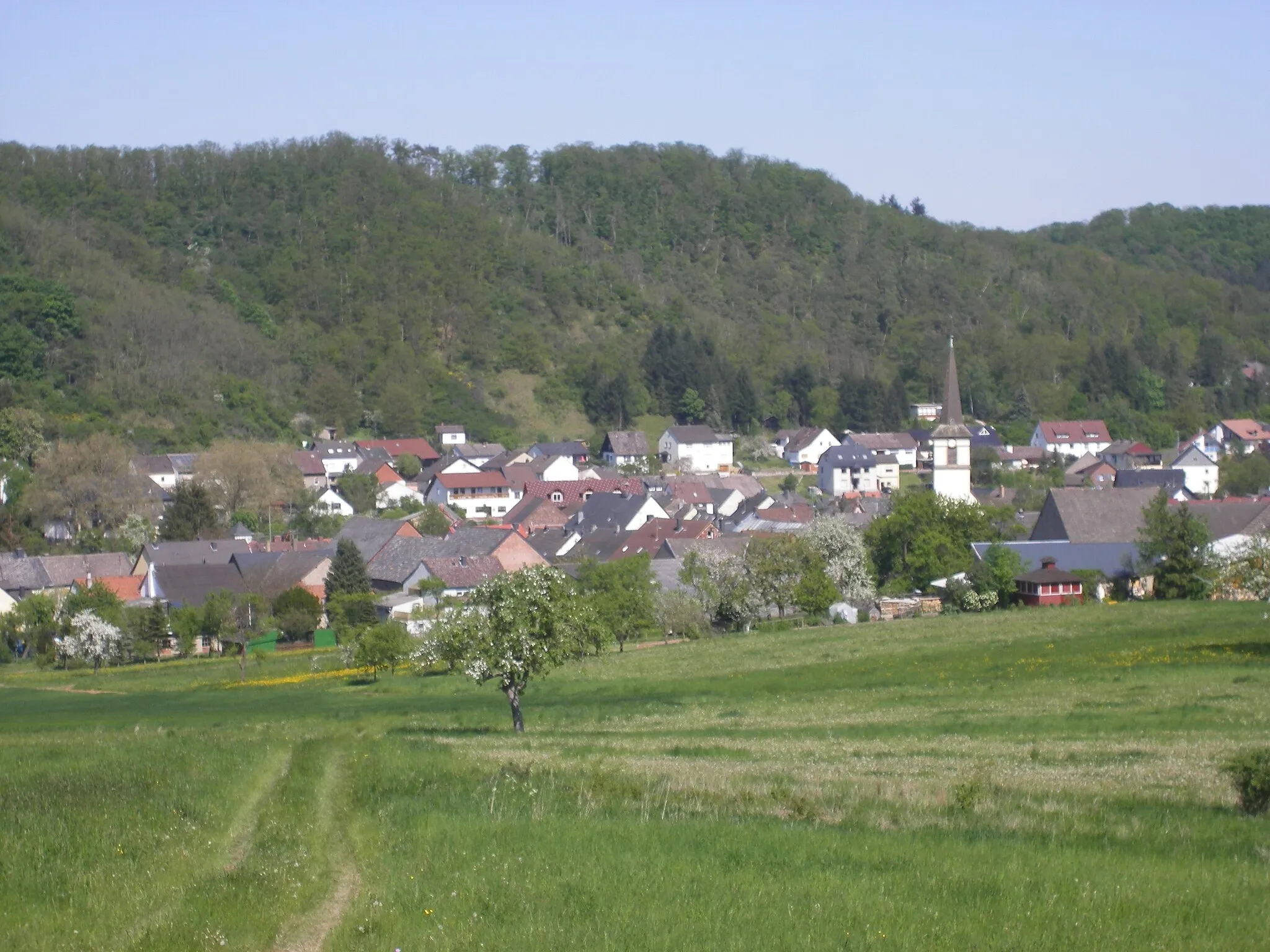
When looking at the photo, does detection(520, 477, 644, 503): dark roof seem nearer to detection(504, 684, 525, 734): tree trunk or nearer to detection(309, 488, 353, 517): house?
detection(309, 488, 353, 517): house

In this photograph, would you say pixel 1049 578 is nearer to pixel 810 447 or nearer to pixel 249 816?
pixel 249 816

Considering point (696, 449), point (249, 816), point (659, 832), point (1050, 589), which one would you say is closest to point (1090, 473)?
point (696, 449)

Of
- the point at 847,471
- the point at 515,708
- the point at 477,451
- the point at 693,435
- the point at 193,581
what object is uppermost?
Result: the point at 693,435

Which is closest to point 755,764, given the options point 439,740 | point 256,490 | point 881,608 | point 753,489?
point 439,740

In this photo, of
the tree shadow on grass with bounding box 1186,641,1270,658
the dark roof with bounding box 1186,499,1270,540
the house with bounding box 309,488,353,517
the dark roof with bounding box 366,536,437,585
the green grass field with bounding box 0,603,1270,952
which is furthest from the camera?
the house with bounding box 309,488,353,517

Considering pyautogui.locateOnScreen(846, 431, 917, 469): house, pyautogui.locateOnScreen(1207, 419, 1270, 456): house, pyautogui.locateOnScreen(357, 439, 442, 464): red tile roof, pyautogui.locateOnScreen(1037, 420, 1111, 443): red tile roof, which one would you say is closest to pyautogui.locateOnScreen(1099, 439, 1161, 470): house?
pyautogui.locateOnScreen(1037, 420, 1111, 443): red tile roof

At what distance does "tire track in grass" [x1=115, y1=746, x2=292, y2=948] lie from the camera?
9.23 metres

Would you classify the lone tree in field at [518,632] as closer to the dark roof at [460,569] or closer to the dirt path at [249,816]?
the dirt path at [249,816]

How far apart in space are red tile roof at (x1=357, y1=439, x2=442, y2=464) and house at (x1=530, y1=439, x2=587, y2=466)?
313 inches

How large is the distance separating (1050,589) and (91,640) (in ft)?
111

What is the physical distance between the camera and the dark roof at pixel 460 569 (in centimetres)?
5800

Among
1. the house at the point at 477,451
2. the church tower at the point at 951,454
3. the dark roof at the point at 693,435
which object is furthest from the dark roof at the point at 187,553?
the dark roof at the point at 693,435

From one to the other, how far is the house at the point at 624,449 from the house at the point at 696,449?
188 centimetres

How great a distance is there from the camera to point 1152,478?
8838 cm
